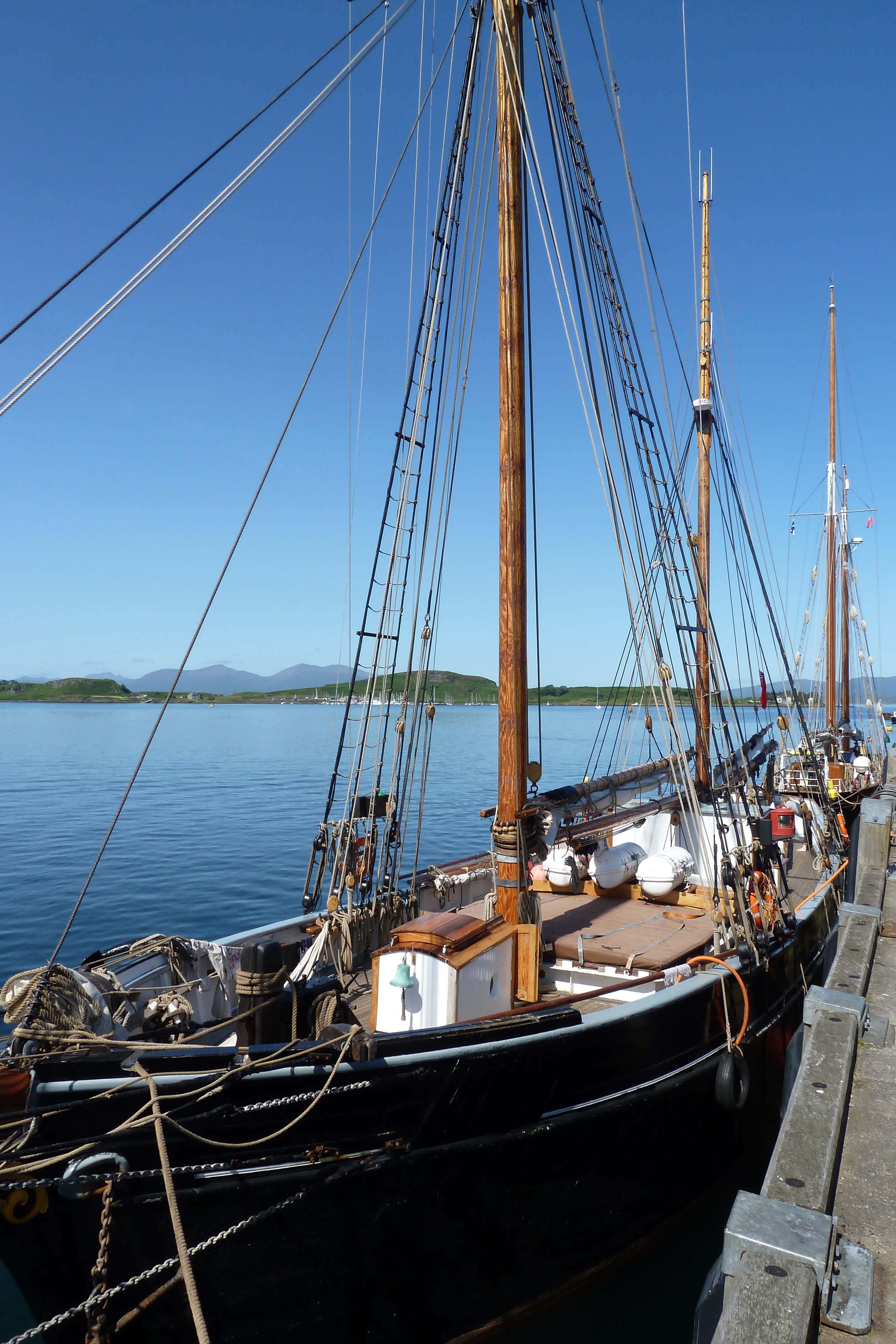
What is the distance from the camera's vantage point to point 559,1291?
20.4 ft

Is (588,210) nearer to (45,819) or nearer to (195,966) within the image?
(195,966)

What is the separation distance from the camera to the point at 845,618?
36.0m

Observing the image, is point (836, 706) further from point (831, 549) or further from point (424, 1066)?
point (424, 1066)

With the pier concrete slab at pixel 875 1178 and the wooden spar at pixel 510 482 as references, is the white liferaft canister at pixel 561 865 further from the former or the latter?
the pier concrete slab at pixel 875 1178

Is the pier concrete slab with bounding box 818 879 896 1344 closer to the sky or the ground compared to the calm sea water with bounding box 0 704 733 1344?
closer to the sky

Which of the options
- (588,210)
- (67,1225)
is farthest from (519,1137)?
(588,210)

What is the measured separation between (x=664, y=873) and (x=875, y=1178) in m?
5.92

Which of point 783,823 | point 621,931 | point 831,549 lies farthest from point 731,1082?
point 831,549

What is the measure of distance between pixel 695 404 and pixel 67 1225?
55.7 feet

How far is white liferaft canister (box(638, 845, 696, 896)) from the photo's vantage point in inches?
399

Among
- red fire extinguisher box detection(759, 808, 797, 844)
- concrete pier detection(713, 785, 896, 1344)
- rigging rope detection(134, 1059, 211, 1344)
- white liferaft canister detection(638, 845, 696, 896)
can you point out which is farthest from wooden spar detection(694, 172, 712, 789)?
rigging rope detection(134, 1059, 211, 1344)

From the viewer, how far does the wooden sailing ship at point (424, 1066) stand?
4.60m

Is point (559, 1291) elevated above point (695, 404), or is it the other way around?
point (695, 404)

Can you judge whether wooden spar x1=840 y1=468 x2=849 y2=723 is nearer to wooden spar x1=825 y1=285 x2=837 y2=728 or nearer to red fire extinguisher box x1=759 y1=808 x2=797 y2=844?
wooden spar x1=825 y1=285 x2=837 y2=728
